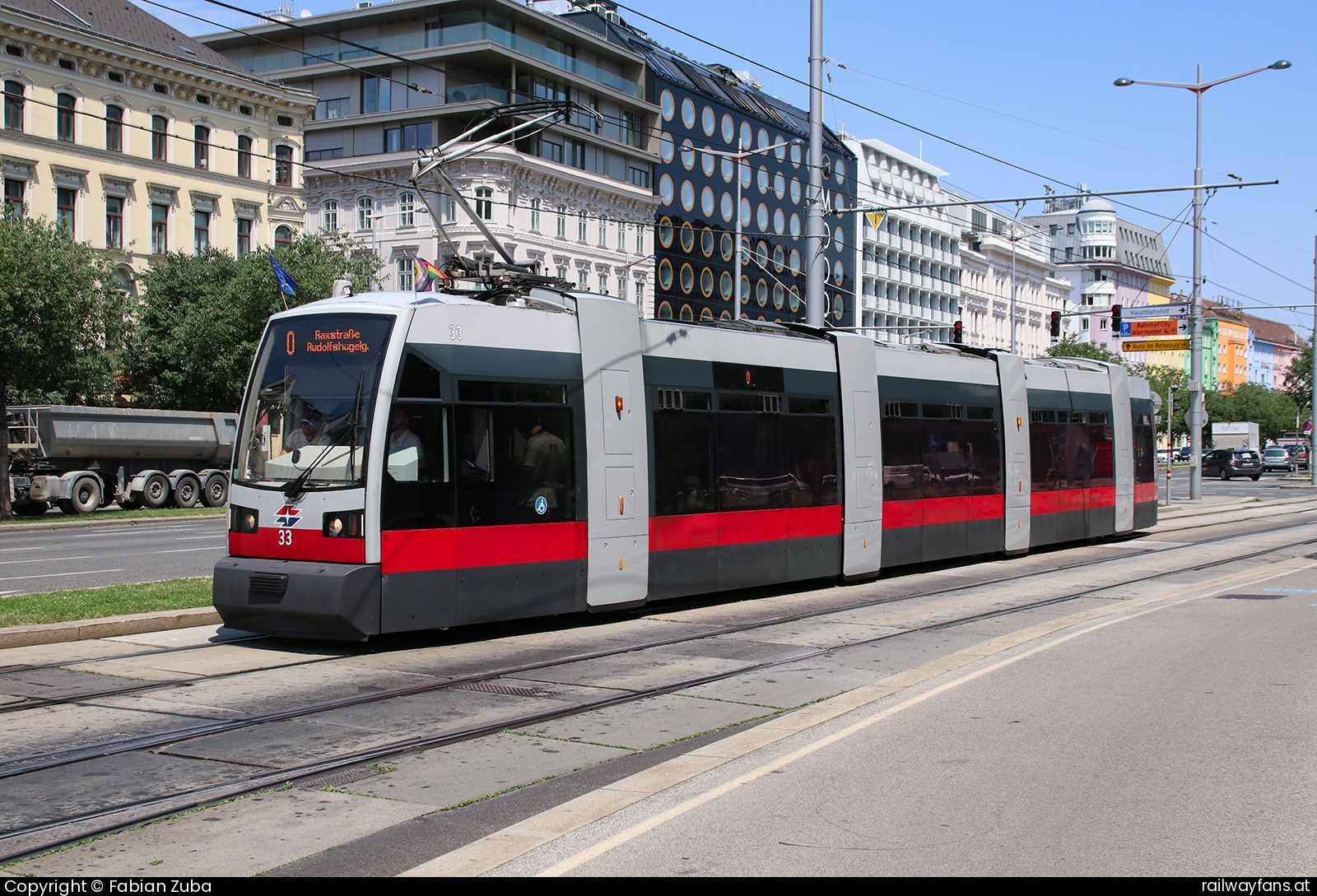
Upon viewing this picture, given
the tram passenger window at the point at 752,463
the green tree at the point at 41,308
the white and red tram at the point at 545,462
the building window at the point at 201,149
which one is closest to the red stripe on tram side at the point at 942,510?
the white and red tram at the point at 545,462

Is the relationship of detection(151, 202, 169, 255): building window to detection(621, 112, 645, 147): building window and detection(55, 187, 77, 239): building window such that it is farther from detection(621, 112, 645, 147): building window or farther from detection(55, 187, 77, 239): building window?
detection(621, 112, 645, 147): building window

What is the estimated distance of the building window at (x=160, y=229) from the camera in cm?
4884

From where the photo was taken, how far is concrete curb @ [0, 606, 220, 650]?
1030 cm

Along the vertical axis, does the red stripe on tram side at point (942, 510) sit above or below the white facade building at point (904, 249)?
below

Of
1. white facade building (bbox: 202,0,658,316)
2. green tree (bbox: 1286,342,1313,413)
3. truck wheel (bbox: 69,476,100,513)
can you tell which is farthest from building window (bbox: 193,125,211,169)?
green tree (bbox: 1286,342,1313,413)

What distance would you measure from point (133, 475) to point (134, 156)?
18.1 meters

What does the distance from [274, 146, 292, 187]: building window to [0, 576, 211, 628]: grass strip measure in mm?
42795

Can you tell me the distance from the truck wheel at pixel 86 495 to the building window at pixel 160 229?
1826 cm

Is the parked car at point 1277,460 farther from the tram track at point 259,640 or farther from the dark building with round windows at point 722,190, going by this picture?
the tram track at point 259,640

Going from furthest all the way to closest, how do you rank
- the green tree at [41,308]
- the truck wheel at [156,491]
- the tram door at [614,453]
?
the truck wheel at [156,491] → the green tree at [41,308] → the tram door at [614,453]

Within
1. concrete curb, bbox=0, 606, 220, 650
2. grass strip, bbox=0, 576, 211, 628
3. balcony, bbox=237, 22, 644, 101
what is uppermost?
balcony, bbox=237, 22, 644, 101

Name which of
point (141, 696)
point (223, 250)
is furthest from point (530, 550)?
point (223, 250)

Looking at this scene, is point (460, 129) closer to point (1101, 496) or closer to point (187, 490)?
point (187, 490)

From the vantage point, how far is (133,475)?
115 ft
